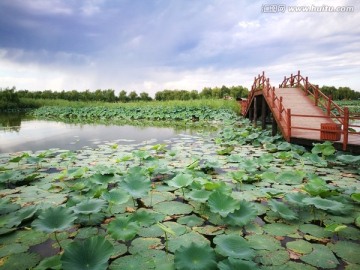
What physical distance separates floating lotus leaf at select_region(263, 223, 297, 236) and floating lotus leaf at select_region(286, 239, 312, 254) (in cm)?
16

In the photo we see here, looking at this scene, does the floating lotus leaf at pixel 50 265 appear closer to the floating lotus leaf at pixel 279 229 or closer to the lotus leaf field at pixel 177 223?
the lotus leaf field at pixel 177 223

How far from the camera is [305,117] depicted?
25.2 feet

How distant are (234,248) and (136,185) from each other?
4.44 ft

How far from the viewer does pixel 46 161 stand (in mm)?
5270

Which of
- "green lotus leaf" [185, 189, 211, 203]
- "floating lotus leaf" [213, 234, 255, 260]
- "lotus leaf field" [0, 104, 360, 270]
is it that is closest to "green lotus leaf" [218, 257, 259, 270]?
"lotus leaf field" [0, 104, 360, 270]

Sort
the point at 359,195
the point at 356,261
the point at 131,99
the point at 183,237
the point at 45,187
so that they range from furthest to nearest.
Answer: the point at 131,99 → the point at 45,187 → the point at 359,195 → the point at 183,237 → the point at 356,261

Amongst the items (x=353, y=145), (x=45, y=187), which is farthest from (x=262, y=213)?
(x=353, y=145)

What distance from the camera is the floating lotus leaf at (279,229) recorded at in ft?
7.75

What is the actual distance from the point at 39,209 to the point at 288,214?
2549 millimetres

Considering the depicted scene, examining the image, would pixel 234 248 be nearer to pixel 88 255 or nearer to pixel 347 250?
pixel 347 250

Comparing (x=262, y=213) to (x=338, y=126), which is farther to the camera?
(x=338, y=126)

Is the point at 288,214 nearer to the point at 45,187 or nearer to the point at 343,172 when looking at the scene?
the point at 343,172

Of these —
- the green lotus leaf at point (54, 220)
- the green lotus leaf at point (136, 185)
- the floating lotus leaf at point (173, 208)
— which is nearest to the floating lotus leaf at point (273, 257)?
the floating lotus leaf at point (173, 208)

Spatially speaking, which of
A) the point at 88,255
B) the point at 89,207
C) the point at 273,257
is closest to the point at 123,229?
the point at 88,255
